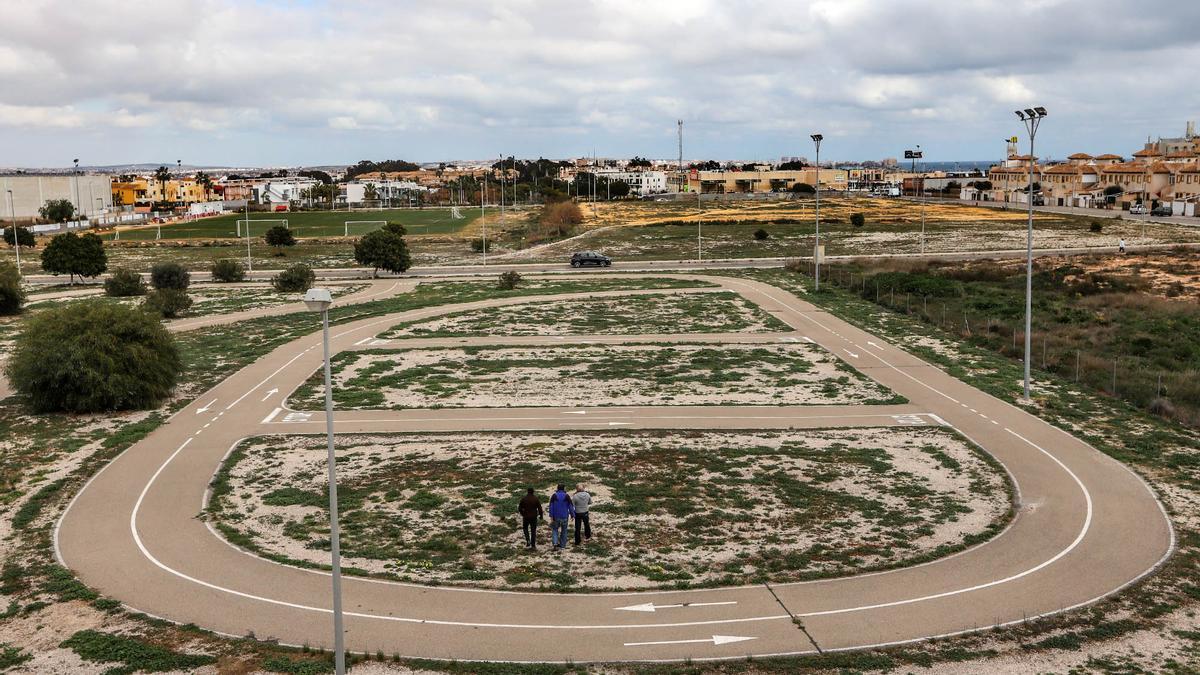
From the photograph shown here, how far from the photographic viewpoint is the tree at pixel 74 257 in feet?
242

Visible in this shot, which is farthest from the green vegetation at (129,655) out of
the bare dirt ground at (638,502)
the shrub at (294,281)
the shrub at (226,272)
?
the shrub at (226,272)

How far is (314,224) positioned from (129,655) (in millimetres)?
140143

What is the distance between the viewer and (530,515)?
65.1ft

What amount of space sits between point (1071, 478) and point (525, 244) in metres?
87.2

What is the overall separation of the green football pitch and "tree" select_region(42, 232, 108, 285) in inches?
1695

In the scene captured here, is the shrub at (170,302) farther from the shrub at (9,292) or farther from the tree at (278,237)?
the tree at (278,237)

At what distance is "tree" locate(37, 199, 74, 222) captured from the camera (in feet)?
488

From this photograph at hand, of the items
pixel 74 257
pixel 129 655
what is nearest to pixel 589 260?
pixel 74 257

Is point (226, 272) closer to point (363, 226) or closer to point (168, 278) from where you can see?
point (168, 278)

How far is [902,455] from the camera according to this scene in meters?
26.8

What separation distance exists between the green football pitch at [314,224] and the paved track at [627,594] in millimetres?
103269

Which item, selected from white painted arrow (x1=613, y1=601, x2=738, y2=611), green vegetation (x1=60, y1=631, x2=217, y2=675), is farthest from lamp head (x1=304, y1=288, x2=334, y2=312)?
white painted arrow (x1=613, y1=601, x2=738, y2=611)

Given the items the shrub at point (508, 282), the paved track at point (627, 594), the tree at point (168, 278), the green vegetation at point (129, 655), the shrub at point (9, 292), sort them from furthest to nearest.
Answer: the shrub at point (508, 282)
the tree at point (168, 278)
the shrub at point (9, 292)
the paved track at point (627, 594)
the green vegetation at point (129, 655)

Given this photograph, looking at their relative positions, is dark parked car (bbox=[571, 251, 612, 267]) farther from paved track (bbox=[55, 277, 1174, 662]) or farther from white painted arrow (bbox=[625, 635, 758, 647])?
white painted arrow (bbox=[625, 635, 758, 647])
